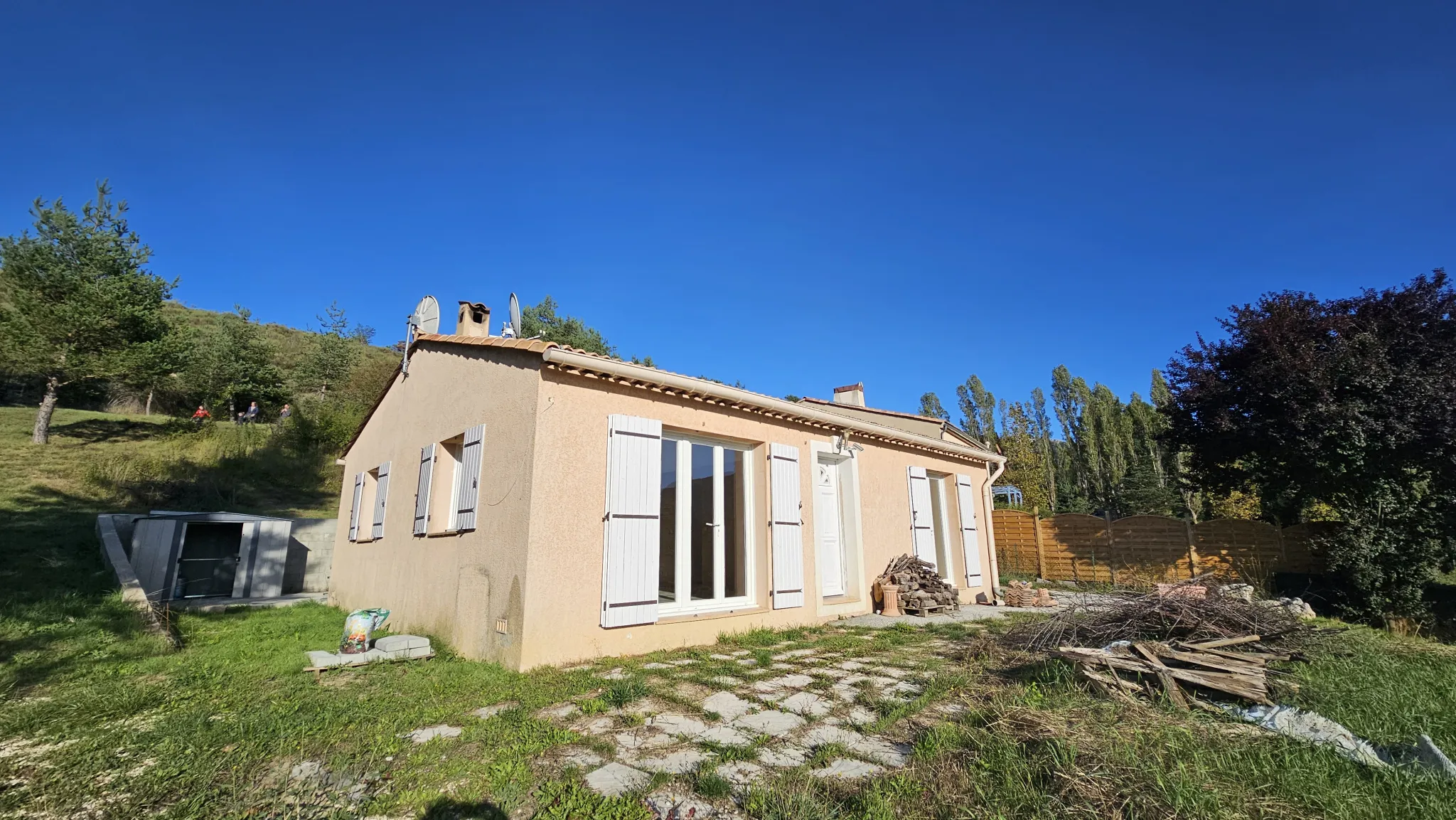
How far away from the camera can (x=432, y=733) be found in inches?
120

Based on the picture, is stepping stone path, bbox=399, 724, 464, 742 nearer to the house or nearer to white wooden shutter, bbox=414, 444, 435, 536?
the house

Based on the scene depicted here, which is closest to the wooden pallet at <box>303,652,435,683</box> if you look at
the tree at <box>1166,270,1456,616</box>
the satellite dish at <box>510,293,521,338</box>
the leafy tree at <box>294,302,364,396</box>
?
the satellite dish at <box>510,293,521,338</box>

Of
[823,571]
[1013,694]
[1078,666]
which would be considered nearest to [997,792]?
[1013,694]

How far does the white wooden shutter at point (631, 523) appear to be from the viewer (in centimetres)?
493

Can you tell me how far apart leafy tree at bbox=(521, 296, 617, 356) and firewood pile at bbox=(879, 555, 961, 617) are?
18.7m

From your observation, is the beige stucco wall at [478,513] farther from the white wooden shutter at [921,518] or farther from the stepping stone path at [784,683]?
the white wooden shutter at [921,518]

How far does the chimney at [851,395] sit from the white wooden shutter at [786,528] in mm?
5308

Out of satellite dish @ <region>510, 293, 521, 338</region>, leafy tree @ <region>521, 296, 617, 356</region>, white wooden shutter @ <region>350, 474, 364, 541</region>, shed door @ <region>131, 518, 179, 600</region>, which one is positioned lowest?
shed door @ <region>131, 518, 179, 600</region>

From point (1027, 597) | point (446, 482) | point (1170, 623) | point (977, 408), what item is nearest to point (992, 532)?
point (1027, 597)

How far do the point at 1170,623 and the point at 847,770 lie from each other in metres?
2.69

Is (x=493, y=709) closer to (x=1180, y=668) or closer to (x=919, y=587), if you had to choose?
(x=1180, y=668)

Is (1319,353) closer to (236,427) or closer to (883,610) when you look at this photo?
(883,610)

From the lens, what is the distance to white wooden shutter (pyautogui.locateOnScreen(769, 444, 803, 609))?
620 centimetres

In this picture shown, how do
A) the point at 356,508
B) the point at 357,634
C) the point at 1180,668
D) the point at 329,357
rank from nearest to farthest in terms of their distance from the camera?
1. the point at 1180,668
2. the point at 357,634
3. the point at 356,508
4. the point at 329,357
